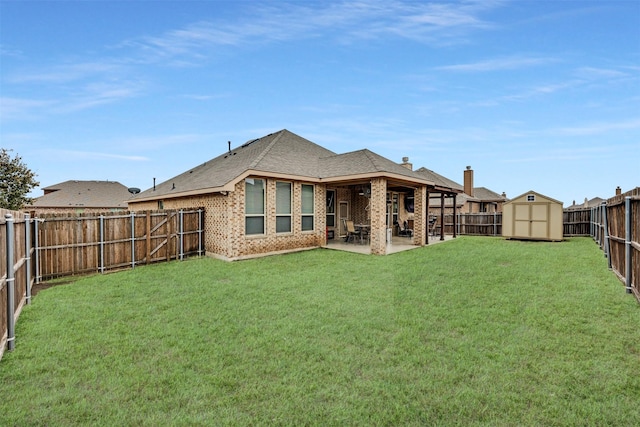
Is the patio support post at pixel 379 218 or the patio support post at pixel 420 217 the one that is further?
the patio support post at pixel 420 217

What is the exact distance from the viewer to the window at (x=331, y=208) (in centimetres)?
1532

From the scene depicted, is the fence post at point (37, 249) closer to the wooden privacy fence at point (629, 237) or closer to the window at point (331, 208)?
the window at point (331, 208)

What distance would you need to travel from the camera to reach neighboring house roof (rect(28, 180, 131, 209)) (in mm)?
38062

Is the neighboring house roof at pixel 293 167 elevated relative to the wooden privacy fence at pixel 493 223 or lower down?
elevated

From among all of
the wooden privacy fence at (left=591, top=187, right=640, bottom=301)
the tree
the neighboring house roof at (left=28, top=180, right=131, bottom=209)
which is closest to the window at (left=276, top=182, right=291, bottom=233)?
the wooden privacy fence at (left=591, top=187, right=640, bottom=301)

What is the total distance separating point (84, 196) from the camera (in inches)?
1576

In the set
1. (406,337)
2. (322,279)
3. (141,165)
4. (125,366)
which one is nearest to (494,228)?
(322,279)

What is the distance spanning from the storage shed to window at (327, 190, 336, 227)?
9267 mm

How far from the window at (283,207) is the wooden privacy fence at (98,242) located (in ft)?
10.1

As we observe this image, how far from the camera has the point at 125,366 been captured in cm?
357

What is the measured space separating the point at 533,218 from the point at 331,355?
639 inches

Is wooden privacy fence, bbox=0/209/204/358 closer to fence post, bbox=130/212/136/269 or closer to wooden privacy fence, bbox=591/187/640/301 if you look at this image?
fence post, bbox=130/212/136/269

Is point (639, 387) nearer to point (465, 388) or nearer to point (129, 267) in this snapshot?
point (465, 388)

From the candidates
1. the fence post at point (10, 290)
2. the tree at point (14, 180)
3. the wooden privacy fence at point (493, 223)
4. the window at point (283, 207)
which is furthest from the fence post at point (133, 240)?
the tree at point (14, 180)
